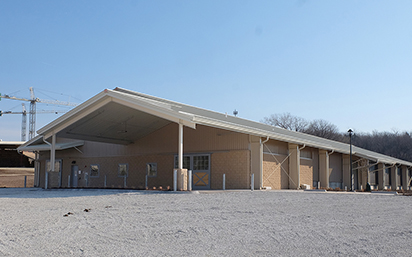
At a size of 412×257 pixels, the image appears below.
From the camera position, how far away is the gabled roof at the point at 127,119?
16.9 m

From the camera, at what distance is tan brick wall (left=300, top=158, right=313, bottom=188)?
→ 933 inches

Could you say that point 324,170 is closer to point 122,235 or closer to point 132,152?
point 132,152

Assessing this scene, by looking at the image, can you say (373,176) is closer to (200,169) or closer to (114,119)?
(200,169)

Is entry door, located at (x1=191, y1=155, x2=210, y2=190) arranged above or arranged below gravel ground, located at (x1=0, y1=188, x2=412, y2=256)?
above

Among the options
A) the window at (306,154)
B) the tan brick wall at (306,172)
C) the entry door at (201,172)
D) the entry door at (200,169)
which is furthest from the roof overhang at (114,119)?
the tan brick wall at (306,172)

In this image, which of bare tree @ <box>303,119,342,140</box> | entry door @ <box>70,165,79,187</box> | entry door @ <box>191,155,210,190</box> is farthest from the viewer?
bare tree @ <box>303,119,342,140</box>

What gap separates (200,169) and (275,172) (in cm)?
416

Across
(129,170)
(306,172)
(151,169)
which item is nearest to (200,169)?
(151,169)

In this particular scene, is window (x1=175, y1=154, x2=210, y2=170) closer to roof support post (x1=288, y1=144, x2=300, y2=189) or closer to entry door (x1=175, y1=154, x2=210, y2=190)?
entry door (x1=175, y1=154, x2=210, y2=190)

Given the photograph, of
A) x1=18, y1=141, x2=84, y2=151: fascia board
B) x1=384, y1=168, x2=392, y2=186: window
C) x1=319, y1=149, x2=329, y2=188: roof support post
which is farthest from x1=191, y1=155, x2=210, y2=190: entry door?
x1=384, y1=168, x2=392, y2=186: window

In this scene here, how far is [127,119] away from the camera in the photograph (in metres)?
21.0

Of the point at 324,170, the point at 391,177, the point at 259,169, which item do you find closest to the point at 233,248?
the point at 259,169

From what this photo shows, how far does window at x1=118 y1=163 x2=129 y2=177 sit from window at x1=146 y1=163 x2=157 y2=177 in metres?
1.84

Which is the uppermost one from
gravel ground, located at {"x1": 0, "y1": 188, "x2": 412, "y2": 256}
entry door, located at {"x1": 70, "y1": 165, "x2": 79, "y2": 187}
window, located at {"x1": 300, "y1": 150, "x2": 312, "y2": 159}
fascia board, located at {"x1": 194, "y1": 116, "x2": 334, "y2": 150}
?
fascia board, located at {"x1": 194, "y1": 116, "x2": 334, "y2": 150}
